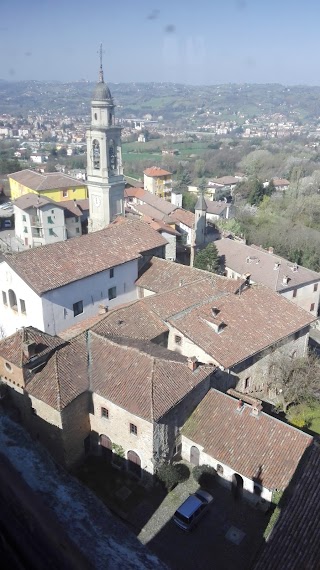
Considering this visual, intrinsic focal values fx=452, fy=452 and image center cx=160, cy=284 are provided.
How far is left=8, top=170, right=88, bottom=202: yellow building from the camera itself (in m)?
58.4

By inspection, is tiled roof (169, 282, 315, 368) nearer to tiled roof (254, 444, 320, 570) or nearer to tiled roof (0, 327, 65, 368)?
tiled roof (0, 327, 65, 368)

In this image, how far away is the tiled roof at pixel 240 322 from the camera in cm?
2511

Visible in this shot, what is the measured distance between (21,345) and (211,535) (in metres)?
11.9

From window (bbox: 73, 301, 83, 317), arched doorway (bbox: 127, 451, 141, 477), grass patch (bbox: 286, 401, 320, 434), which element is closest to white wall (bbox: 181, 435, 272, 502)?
arched doorway (bbox: 127, 451, 141, 477)

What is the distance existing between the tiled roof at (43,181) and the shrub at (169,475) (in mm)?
44431

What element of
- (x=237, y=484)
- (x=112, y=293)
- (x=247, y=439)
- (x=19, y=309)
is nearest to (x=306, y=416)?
(x=247, y=439)

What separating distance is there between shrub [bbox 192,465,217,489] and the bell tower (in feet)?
92.9

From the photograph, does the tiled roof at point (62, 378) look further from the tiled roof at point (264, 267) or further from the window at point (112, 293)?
the tiled roof at point (264, 267)

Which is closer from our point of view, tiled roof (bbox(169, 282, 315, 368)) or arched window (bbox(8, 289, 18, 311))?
tiled roof (bbox(169, 282, 315, 368))

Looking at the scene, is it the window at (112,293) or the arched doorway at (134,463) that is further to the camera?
the window at (112,293)

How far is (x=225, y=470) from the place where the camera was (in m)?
21.1

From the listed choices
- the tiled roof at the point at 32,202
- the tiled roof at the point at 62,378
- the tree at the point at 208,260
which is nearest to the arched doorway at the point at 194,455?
the tiled roof at the point at 62,378

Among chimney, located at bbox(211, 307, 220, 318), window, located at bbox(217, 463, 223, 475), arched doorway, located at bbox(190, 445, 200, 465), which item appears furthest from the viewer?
chimney, located at bbox(211, 307, 220, 318)

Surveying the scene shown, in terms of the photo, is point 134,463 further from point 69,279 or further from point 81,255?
point 81,255
